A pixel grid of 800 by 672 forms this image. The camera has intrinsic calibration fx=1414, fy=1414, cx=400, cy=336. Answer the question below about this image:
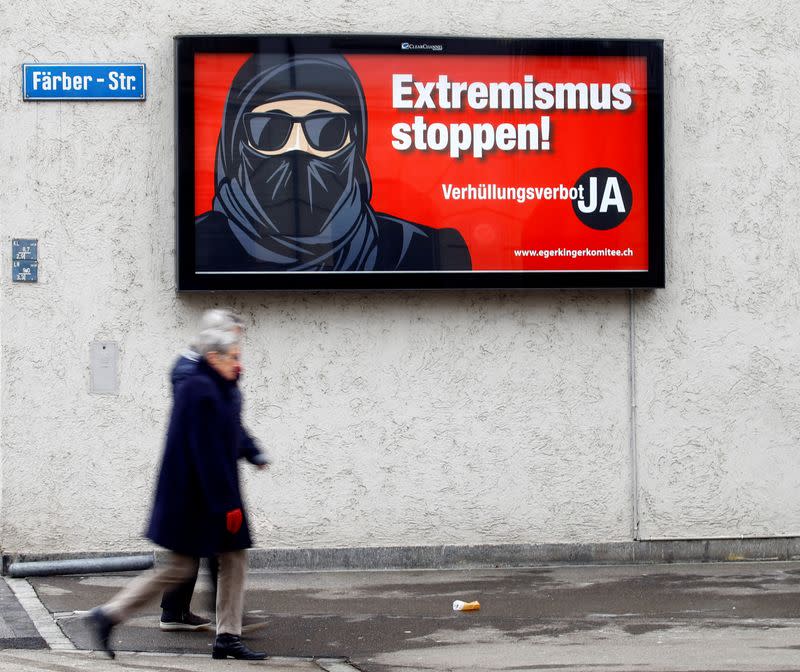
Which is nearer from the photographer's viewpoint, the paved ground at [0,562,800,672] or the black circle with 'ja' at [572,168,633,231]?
the paved ground at [0,562,800,672]

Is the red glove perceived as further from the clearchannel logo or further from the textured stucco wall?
the clearchannel logo

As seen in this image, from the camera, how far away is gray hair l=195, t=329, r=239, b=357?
6.91 meters

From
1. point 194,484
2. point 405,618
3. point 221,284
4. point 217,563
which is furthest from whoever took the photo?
point 221,284

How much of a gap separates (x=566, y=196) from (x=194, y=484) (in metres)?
4.14

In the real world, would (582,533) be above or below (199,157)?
below

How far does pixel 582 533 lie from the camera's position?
10.1 meters

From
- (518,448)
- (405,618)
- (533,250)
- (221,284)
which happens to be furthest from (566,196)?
(405,618)

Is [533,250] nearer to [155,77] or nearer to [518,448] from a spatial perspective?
[518,448]

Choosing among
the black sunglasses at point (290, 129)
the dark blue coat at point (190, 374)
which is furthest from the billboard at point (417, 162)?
the dark blue coat at point (190, 374)

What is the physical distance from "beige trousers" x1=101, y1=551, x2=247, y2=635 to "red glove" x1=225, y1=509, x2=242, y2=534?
242 millimetres

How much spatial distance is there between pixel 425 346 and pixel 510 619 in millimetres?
2447

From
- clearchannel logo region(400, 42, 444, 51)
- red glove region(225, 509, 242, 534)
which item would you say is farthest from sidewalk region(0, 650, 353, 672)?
clearchannel logo region(400, 42, 444, 51)

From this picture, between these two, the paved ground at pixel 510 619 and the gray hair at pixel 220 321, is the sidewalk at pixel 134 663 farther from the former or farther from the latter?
the gray hair at pixel 220 321

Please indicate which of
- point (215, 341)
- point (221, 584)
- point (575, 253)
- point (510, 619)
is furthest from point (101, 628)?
point (575, 253)
